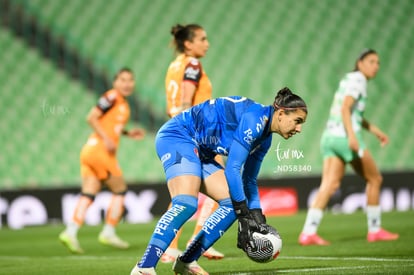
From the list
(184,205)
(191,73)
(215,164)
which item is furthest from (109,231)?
(184,205)

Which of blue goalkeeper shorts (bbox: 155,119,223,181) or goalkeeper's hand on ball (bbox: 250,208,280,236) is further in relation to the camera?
blue goalkeeper shorts (bbox: 155,119,223,181)

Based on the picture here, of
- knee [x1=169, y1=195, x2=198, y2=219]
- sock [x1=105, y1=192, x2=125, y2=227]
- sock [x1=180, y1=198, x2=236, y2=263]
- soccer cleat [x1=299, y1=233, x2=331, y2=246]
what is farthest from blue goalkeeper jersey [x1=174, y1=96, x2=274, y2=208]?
sock [x1=105, y1=192, x2=125, y2=227]

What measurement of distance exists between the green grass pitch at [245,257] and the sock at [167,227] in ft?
3.89

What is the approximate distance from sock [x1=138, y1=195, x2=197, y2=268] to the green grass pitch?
1185 mm

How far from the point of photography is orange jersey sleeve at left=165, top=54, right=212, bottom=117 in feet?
27.0

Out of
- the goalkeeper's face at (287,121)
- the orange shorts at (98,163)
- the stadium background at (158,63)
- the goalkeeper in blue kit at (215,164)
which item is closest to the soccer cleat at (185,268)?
the goalkeeper in blue kit at (215,164)

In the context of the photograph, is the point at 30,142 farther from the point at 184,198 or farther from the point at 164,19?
the point at 184,198

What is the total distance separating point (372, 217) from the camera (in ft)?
31.7

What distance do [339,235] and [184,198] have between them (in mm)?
5032

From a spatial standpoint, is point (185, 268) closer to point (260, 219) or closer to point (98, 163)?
point (260, 219)

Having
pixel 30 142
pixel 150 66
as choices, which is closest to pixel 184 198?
pixel 30 142

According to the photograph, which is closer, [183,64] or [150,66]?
[183,64]

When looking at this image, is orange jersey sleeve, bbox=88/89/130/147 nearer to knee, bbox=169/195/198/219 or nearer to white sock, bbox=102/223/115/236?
white sock, bbox=102/223/115/236

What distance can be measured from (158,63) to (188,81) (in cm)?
949
